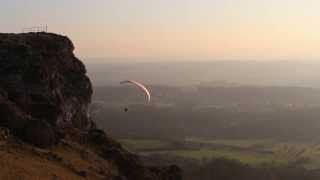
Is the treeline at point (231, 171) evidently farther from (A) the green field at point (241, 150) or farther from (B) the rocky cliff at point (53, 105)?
(B) the rocky cliff at point (53, 105)

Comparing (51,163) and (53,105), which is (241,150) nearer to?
(53,105)

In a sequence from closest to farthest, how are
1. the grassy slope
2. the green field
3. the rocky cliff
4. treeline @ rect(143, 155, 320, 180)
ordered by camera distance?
1. the grassy slope
2. the rocky cliff
3. treeline @ rect(143, 155, 320, 180)
4. the green field

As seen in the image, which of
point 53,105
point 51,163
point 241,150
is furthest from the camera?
point 241,150

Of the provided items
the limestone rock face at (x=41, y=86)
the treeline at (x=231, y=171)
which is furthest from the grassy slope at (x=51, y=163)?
the treeline at (x=231, y=171)

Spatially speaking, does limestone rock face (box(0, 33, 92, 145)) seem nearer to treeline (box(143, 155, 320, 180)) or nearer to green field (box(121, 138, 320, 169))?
treeline (box(143, 155, 320, 180))

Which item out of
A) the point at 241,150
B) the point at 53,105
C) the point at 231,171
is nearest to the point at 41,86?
the point at 53,105

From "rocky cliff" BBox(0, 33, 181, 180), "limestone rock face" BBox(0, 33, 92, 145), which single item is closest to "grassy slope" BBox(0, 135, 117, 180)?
"rocky cliff" BBox(0, 33, 181, 180)

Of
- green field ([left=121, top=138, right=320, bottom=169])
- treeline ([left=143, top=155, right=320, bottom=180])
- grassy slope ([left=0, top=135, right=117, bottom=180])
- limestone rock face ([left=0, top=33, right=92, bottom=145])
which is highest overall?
limestone rock face ([left=0, top=33, right=92, bottom=145])
